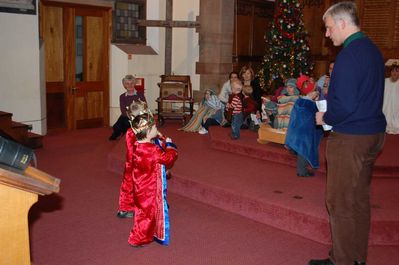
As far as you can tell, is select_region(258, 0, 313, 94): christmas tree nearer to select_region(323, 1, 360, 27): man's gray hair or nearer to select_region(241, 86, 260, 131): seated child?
select_region(241, 86, 260, 131): seated child

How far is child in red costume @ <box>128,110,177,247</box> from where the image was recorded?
12.0ft

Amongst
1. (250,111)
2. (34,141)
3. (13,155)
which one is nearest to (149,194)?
(13,155)

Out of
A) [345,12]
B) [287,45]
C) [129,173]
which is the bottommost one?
[129,173]

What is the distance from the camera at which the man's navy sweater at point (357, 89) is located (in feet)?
9.46

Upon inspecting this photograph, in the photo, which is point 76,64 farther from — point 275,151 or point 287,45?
point 275,151

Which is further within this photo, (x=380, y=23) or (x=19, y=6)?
(x=380, y=23)

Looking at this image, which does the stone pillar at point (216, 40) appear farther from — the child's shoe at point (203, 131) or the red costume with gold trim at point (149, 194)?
the red costume with gold trim at point (149, 194)

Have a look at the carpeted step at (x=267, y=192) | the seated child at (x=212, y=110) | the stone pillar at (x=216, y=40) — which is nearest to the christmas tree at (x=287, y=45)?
the stone pillar at (x=216, y=40)

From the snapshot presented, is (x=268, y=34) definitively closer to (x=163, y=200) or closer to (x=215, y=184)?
(x=215, y=184)

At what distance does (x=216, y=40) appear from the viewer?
30.0 ft

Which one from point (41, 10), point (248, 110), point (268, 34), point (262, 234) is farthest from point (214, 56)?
point (262, 234)

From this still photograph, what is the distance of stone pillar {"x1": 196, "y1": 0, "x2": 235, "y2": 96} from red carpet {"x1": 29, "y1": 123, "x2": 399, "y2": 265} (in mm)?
3247

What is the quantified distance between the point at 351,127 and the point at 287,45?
680 centimetres

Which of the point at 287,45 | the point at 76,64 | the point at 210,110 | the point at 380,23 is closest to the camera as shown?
the point at 210,110
